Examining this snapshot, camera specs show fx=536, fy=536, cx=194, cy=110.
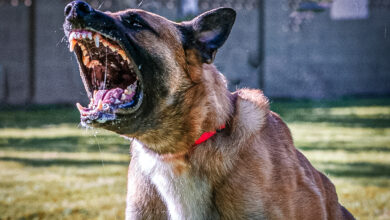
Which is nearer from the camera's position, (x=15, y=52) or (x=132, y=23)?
(x=132, y=23)

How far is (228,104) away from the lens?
126 inches

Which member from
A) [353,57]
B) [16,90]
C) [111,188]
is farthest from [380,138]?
[16,90]

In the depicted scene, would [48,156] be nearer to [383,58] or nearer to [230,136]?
[230,136]


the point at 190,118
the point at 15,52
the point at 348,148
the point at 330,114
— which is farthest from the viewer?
the point at 15,52

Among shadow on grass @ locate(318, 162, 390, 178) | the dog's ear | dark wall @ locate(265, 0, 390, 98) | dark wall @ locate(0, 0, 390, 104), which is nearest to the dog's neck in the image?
the dog's ear

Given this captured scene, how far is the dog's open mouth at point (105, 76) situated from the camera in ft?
9.42

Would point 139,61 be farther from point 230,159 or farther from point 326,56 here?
point 326,56

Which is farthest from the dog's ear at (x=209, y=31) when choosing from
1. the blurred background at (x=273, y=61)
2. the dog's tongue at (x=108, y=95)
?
the blurred background at (x=273, y=61)

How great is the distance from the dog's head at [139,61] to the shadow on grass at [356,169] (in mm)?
3589

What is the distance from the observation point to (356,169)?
6543 millimetres

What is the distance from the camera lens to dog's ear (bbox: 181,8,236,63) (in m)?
3.21

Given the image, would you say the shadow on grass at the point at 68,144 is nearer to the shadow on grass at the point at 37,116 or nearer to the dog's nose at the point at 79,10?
the shadow on grass at the point at 37,116

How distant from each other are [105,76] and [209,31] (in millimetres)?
680

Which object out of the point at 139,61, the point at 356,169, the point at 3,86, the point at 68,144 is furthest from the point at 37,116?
the point at 139,61
